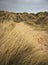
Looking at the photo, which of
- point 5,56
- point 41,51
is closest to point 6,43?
point 5,56

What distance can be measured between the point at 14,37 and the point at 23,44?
753mm


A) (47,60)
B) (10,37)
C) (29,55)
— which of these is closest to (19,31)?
(10,37)

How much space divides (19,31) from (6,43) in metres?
0.87

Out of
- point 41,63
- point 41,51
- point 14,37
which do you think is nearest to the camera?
point 41,63

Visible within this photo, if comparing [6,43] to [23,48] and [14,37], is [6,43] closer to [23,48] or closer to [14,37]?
[14,37]

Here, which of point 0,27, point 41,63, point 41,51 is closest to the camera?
point 41,63

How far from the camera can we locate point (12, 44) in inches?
224

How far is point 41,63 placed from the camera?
168 inches

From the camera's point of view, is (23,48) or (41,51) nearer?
(41,51)

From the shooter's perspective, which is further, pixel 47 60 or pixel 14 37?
pixel 14 37

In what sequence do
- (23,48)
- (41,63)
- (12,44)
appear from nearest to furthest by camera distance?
(41,63), (23,48), (12,44)

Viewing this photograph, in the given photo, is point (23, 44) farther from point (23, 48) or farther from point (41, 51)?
point (41, 51)

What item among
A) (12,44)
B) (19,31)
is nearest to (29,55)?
(12,44)

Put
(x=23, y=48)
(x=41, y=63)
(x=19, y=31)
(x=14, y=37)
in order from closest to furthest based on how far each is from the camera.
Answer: (x=41, y=63) → (x=23, y=48) → (x=14, y=37) → (x=19, y=31)
